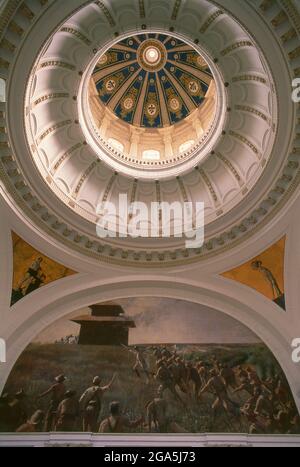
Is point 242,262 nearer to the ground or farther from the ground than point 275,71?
nearer to the ground

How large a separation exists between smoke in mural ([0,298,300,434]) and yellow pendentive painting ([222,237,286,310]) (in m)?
1.57

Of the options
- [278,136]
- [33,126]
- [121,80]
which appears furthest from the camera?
[121,80]

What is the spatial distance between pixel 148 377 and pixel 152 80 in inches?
516

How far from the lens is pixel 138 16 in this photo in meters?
12.6

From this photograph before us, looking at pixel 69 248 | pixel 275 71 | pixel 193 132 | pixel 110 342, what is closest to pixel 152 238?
pixel 69 248

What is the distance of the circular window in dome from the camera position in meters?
16.7

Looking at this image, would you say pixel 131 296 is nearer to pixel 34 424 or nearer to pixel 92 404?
pixel 92 404

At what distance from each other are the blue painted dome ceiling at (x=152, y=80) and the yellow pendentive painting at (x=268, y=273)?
24.1ft

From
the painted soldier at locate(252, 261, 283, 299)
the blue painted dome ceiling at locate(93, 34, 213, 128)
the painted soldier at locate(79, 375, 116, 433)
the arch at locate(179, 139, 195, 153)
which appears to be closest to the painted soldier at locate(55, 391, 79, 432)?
the painted soldier at locate(79, 375, 116, 433)

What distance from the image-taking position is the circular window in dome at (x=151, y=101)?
54.7 ft

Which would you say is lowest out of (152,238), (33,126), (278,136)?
(152,238)

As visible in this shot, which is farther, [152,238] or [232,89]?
[152,238]

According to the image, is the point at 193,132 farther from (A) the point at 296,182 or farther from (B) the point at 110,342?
(B) the point at 110,342

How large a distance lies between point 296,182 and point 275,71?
339cm
